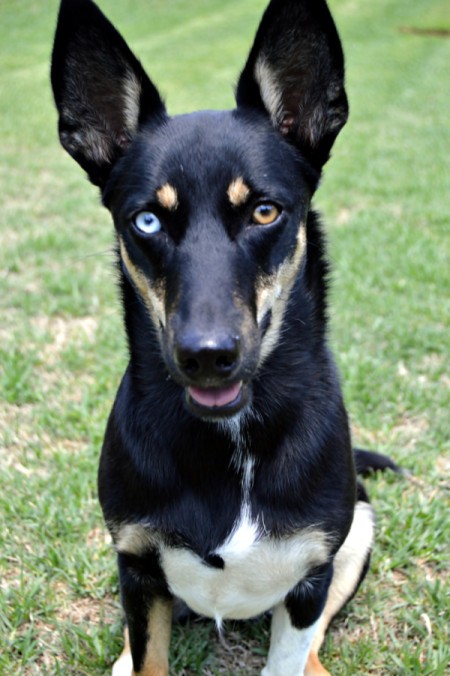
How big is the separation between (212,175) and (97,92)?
0.52 m

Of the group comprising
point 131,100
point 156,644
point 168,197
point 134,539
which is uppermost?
point 131,100

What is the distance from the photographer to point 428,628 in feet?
8.75

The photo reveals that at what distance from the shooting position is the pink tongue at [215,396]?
76.5 inches

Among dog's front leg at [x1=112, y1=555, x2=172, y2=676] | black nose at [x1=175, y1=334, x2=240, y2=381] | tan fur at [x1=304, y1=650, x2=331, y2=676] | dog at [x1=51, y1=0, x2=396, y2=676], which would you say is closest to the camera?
black nose at [x1=175, y1=334, x2=240, y2=381]

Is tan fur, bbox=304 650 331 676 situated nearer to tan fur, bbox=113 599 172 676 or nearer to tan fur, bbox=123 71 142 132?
tan fur, bbox=113 599 172 676

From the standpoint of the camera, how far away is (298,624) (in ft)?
7.63

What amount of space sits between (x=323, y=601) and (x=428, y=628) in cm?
59

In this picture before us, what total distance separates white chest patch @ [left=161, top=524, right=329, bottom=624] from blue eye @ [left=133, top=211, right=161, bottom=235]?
0.87 m

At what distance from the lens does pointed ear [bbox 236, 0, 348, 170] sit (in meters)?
2.02

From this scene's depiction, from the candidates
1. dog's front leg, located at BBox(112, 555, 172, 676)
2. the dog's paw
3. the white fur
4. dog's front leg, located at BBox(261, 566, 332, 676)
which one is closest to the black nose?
dog's front leg, located at BBox(112, 555, 172, 676)

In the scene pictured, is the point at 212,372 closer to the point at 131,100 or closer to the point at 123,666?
the point at 131,100

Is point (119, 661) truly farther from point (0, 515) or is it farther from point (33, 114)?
point (33, 114)

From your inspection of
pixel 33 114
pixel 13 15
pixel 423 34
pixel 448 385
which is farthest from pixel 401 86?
pixel 13 15

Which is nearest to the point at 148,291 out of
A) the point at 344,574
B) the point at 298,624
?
the point at 298,624
